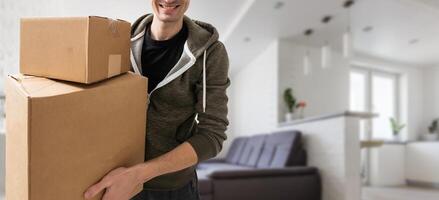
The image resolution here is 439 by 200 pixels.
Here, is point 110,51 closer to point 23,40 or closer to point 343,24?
point 23,40

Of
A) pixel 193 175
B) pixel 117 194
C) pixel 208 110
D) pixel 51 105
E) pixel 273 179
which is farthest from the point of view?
pixel 273 179

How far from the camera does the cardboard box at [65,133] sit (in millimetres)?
519

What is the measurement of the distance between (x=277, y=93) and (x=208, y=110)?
3.94 m

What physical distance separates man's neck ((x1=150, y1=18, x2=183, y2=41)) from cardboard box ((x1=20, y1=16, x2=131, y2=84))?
156 millimetres

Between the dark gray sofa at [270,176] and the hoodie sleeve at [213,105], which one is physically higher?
the hoodie sleeve at [213,105]

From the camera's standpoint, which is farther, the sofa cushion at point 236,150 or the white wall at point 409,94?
the white wall at point 409,94

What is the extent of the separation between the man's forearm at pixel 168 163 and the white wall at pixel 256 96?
3.97 meters

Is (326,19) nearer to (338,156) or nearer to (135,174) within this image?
(338,156)

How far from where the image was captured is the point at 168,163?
70 centimetres

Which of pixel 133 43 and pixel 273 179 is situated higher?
pixel 133 43

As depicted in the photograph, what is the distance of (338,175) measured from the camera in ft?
10.5

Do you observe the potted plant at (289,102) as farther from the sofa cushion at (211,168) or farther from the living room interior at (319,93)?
the sofa cushion at (211,168)

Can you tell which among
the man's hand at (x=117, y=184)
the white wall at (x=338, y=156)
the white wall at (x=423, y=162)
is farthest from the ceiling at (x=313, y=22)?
Answer: the man's hand at (x=117, y=184)

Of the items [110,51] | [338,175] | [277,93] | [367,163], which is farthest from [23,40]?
[367,163]
